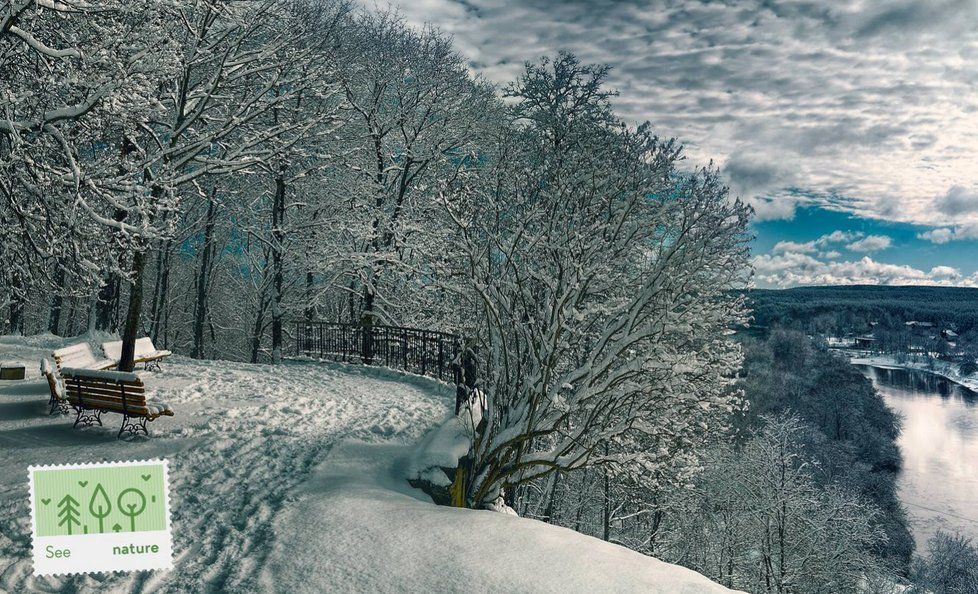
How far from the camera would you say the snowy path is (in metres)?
4.74

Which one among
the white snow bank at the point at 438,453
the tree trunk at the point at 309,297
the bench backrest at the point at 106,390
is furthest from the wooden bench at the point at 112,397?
the tree trunk at the point at 309,297

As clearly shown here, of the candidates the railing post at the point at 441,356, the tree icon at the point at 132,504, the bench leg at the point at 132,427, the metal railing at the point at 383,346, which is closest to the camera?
the tree icon at the point at 132,504

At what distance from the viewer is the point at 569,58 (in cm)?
1662

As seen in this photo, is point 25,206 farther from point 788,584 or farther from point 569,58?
point 788,584

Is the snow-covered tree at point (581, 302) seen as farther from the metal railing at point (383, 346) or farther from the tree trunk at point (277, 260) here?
the tree trunk at point (277, 260)

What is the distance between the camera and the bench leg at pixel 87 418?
8367 millimetres

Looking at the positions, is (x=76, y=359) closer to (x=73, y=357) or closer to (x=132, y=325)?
(x=73, y=357)

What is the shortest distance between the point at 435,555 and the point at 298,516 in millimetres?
1597

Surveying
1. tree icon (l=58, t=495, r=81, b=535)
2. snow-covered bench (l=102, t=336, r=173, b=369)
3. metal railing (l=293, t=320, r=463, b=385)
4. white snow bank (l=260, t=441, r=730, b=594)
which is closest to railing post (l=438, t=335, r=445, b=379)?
metal railing (l=293, t=320, r=463, b=385)

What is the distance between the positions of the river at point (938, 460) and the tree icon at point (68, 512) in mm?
44321

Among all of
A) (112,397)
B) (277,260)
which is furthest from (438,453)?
(277,260)

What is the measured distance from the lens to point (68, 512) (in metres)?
5.26

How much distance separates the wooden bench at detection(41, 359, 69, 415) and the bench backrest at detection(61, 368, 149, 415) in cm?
31

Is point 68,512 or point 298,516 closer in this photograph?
point 68,512
